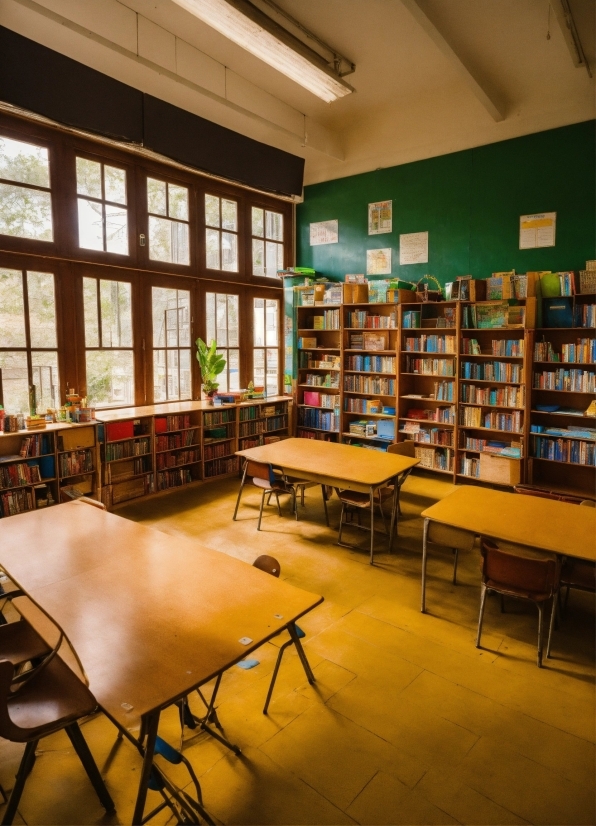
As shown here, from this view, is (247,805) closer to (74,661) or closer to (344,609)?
(74,661)

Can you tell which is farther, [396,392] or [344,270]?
[344,270]

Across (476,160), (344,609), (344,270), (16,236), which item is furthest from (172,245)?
(344,609)

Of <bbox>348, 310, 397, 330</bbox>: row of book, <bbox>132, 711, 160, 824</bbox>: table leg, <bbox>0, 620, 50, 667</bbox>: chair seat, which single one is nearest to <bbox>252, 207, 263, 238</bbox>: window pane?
<bbox>348, 310, 397, 330</bbox>: row of book

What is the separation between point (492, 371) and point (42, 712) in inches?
233

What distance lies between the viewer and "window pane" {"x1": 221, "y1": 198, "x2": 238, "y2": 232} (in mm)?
7805

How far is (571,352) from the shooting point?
5.91 metres

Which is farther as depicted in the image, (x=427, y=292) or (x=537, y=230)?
(x=427, y=292)

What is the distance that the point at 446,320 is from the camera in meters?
6.84

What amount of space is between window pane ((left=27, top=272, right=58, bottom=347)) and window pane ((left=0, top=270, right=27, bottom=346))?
92 mm

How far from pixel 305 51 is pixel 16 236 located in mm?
3566

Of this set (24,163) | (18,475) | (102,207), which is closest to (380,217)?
(102,207)

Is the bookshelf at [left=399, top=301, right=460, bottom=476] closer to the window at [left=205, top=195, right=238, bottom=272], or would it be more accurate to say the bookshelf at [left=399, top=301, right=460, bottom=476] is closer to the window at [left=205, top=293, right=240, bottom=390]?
the window at [left=205, top=293, right=240, bottom=390]

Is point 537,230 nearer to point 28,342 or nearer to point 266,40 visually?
point 266,40

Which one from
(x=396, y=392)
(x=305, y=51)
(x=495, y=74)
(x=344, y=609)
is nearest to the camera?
(x=344, y=609)
